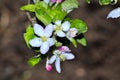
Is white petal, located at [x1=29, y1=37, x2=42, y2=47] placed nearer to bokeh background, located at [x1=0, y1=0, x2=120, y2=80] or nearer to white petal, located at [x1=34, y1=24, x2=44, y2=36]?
white petal, located at [x1=34, y1=24, x2=44, y2=36]

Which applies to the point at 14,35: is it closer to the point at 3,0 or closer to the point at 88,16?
the point at 3,0

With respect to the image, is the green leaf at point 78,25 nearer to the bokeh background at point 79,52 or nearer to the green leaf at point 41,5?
the green leaf at point 41,5

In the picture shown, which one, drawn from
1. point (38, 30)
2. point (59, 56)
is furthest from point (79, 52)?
point (38, 30)

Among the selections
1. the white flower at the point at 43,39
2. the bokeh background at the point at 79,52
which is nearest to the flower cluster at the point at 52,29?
the white flower at the point at 43,39

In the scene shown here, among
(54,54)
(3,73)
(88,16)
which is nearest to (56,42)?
(54,54)

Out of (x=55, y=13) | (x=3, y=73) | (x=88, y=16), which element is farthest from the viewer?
(x=88, y=16)

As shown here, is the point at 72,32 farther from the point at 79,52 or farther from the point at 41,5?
the point at 79,52
